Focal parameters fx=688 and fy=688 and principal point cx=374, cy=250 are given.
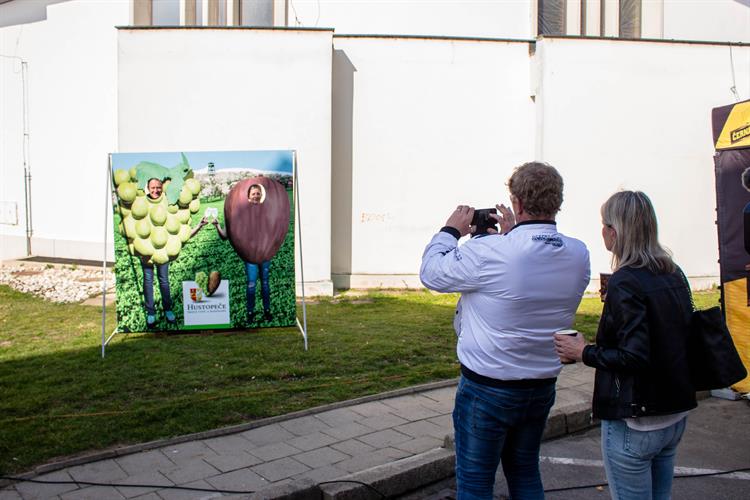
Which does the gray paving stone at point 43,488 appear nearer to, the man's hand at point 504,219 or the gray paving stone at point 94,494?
the gray paving stone at point 94,494

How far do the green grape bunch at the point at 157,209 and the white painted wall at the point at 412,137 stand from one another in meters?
5.27

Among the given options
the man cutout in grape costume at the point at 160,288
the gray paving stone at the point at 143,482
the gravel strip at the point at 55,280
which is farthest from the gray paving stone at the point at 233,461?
the gravel strip at the point at 55,280

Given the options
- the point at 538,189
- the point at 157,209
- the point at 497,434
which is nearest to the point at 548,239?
the point at 538,189

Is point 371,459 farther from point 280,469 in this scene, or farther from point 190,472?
point 190,472

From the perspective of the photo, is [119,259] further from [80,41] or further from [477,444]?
[80,41]

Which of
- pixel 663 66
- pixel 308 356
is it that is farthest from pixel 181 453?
pixel 663 66

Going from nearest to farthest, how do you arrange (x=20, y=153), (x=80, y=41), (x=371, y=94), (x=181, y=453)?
(x=181, y=453) → (x=371, y=94) → (x=80, y=41) → (x=20, y=153)

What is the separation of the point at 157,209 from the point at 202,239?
594 mm

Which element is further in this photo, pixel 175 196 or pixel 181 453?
pixel 175 196

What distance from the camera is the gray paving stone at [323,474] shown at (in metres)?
4.57

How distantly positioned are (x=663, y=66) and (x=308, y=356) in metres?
9.19

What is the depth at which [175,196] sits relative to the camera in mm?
7723

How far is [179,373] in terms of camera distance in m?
7.03

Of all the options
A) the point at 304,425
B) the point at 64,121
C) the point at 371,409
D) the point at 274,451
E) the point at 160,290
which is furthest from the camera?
the point at 64,121
